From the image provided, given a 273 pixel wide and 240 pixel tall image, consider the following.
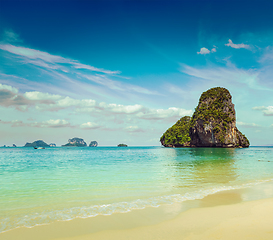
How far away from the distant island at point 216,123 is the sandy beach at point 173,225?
10561 cm

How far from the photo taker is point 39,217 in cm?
532

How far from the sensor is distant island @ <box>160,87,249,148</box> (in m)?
103

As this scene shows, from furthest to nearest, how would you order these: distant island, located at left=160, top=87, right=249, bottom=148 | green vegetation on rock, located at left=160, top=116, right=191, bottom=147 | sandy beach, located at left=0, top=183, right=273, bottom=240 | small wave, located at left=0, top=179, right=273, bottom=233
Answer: green vegetation on rock, located at left=160, top=116, right=191, bottom=147, distant island, located at left=160, top=87, right=249, bottom=148, small wave, located at left=0, top=179, right=273, bottom=233, sandy beach, located at left=0, top=183, right=273, bottom=240

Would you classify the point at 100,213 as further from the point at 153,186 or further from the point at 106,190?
the point at 153,186

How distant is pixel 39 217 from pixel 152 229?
334 centimetres

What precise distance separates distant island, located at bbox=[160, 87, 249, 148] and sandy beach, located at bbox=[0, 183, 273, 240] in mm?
105607

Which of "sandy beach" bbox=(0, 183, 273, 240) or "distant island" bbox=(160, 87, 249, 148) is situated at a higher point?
"distant island" bbox=(160, 87, 249, 148)

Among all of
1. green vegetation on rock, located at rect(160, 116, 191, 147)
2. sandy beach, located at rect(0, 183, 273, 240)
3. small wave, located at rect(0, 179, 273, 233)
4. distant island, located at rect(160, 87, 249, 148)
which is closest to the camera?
sandy beach, located at rect(0, 183, 273, 240)

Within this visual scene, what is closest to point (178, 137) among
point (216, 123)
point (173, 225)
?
point (216, 123)

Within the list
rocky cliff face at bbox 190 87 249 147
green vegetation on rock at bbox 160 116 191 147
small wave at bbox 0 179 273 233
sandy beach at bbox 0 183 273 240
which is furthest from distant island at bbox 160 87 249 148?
sandy beach at bbox 0 183 273 240

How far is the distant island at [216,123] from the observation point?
10288 centimetres

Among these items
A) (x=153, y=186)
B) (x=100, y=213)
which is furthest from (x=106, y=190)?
(x=100, y=213)

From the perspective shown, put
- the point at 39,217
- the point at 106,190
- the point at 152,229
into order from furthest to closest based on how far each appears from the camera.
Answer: the point at 106,190 → the point at 39,217 → the point at 152,229

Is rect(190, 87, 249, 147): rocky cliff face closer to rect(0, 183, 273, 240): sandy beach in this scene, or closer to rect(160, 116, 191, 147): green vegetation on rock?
rect(160, 116, 191, 147): green vegetation on rock
